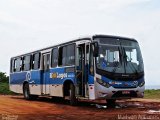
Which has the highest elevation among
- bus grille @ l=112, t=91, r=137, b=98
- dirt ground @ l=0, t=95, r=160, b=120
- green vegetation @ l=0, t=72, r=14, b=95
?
green vegetation @ l=0, t=72, r=14, b=95

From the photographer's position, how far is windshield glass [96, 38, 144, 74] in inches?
674

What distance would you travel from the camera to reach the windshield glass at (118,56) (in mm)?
17109

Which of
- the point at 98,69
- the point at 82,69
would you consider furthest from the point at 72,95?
the point at 98,69

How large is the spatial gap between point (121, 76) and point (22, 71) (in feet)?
36.6

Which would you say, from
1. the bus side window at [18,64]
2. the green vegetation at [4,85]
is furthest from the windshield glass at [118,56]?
the green vegetation at [4,85]

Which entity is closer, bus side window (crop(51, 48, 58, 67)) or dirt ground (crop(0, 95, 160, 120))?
dirt ground (crop(0, 95, 160, 120))

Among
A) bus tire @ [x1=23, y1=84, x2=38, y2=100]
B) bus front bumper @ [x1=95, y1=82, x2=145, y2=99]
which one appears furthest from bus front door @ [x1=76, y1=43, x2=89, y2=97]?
bus tire @ [x1=23, y1=84, x2=38, y2=100]

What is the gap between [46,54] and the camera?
2288 centimetres

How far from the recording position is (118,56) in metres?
17.5

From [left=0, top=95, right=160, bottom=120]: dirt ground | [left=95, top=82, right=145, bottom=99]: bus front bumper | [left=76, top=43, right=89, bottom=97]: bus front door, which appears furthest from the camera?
[left=76, top=43, right=89, bottom=97]: bus front door

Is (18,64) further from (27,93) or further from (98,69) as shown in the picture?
(98,69)

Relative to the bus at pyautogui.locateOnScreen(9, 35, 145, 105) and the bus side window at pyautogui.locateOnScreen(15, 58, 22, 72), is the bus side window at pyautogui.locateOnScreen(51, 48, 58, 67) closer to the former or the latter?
the bus at pyautogui.locateOnScreen(9, 35, 145, 105)

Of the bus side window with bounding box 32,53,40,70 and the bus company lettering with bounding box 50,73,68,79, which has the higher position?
the bus side window with bounding box 32,53,40,70

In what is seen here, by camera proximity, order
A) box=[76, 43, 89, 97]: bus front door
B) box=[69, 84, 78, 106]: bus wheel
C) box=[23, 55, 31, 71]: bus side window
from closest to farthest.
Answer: box=[76, 43, 89, 97]: bus front door < box=[69, 84, 78, 106]: bus wheel < box=[23, 55, 31, 71]: bus side window
